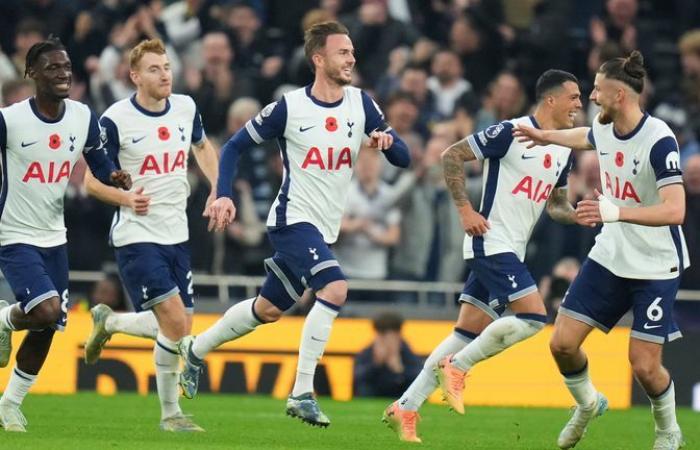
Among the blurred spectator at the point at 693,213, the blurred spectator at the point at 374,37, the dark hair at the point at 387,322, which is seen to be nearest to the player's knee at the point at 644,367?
the dark hair at the point at 387,322

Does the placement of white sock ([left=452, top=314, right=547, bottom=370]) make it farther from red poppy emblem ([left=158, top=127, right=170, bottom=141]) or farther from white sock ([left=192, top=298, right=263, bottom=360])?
red poppy emblem ([left=158, top=127, right=170, bottom=141])

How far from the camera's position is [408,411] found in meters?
13.0

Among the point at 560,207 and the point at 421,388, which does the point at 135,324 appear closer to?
the point at 421,388

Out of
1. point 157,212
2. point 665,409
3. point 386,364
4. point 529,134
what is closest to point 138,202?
point 157,212

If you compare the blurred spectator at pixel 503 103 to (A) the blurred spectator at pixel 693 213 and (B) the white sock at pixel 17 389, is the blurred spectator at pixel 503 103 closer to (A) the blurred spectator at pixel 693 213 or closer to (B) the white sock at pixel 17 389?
(A) the blurred spectator at pixel 693 213

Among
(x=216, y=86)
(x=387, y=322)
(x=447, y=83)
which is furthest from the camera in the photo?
(x=447, y=83)

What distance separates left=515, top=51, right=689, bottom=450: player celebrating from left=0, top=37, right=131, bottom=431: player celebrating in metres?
3.40

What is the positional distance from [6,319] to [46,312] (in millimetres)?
619

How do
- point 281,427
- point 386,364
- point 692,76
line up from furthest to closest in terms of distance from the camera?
point 692,76, point 386,364, point 281,427

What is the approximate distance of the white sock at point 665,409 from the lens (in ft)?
39.3

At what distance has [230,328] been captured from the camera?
13062mm

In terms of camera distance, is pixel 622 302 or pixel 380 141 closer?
pixel 622 302

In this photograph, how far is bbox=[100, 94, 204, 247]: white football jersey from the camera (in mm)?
13477

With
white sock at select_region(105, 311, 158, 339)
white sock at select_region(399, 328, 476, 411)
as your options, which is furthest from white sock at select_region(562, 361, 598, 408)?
white sock at select_region(105, 311, 158, 339)
